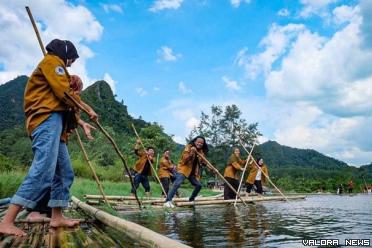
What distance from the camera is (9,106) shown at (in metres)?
62.0

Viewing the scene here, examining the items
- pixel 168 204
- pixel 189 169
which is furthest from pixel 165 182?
pixel 168 204

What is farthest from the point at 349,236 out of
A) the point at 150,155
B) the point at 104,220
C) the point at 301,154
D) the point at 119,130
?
the point at 301,154

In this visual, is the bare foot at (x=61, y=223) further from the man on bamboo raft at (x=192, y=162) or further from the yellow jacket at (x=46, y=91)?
the man on bamboo raft at (x=192, y=162)

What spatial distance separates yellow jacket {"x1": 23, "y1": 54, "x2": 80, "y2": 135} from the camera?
135 inches

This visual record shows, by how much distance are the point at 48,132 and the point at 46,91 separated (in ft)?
1.23

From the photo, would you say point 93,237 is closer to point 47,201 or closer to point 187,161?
point 47,201

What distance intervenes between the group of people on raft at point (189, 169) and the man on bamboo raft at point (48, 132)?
3382 mm

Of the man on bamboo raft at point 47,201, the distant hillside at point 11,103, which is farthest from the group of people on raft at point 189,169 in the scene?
the distant hillside at point 11,103

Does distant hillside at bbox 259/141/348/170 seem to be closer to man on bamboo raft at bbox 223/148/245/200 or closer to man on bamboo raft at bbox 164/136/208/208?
man on bamboo raft at bbox 223/148/245/200

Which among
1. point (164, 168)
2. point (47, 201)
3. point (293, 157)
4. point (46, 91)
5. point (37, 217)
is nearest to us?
point (46, 91)

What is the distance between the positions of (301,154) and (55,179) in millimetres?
111314

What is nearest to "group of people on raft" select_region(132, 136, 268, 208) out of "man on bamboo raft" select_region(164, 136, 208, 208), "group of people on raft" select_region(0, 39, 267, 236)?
"man on bamboo raft" select_region(164, 136, 208, 208)

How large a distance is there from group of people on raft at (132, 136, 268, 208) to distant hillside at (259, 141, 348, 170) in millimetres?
85110

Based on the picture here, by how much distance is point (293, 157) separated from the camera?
107 meters
